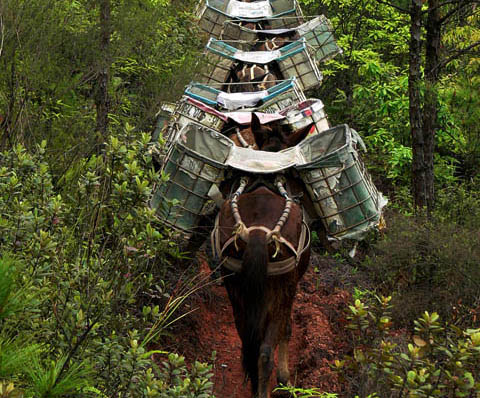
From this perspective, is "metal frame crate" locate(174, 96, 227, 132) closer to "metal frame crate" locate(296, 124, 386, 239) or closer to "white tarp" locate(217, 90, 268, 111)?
"white tarp" locate(217, 90, 268, 111)

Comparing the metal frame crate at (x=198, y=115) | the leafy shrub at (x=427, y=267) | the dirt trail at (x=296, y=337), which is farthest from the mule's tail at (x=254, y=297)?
the metal frame crate at (x=198, y=115)

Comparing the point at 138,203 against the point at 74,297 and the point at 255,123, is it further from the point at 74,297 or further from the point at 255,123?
the point at 255,123

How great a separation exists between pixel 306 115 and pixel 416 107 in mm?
2696

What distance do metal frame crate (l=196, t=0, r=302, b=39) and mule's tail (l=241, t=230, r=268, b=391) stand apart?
1022 cm

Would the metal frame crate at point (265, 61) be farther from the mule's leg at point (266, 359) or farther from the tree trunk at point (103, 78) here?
the mule's leg at point (266, 359)

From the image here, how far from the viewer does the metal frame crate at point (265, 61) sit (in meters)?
11.6

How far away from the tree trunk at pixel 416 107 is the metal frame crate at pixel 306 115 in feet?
7.03

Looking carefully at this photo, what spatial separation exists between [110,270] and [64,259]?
32 cm

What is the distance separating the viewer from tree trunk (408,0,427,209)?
980 cm

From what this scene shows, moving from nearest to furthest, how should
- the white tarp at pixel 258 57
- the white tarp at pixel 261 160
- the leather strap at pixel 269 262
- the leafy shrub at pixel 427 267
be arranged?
the leather strap at pixel 269 262, the white tarp at pixel 261 160, the leafy shrub at pixel 427 267, the white tarp at pixel 258 57

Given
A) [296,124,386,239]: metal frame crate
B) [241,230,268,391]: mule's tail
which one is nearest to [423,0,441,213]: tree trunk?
[296,124,386,239]: metal frame crate

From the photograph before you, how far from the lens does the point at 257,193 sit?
5.82 m

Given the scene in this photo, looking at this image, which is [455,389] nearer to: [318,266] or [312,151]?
[312,151]

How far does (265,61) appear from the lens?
1152 centimetres
